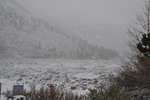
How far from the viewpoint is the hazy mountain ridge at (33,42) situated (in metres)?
94.0

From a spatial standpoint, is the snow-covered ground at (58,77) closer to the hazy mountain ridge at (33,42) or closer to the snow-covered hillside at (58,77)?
the snow-covered hillside at (58,77)

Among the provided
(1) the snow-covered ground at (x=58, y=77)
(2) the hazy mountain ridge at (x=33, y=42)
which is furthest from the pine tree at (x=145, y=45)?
(2) the hazy mountain ridge at (x=33, y=42)

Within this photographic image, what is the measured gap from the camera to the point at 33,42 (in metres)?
108

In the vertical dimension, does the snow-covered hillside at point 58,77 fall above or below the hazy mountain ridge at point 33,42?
below

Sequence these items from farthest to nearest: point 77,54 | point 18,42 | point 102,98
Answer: point 77,54 < point 18,42 < point 102,98

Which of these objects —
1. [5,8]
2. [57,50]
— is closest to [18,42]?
[57,50]

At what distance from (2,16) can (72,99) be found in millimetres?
137408

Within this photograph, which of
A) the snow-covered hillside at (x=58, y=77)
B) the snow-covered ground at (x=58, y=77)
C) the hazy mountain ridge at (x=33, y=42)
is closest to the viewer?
the snow-covered hillside at (x=58, y=77)

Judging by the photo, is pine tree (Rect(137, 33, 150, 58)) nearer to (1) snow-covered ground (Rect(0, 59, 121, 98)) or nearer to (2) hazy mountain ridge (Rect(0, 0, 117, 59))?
(1) snow-covered ground (Rect(0, 59, 121, 98))

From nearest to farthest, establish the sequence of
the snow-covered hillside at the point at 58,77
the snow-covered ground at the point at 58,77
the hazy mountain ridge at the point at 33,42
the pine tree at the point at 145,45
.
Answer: the pine tree at the point at 145,45 < the snow-covered hillside at the point at 58,77 < the snow-covered ground at the point at 58,77 < the hazy mountain ridge at the point at 33,42

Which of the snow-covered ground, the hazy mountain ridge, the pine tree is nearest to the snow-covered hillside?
the snow-covered ground

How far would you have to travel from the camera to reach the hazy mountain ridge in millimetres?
94000

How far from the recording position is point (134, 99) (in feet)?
12.9

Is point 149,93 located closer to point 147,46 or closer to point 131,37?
point 147,46
